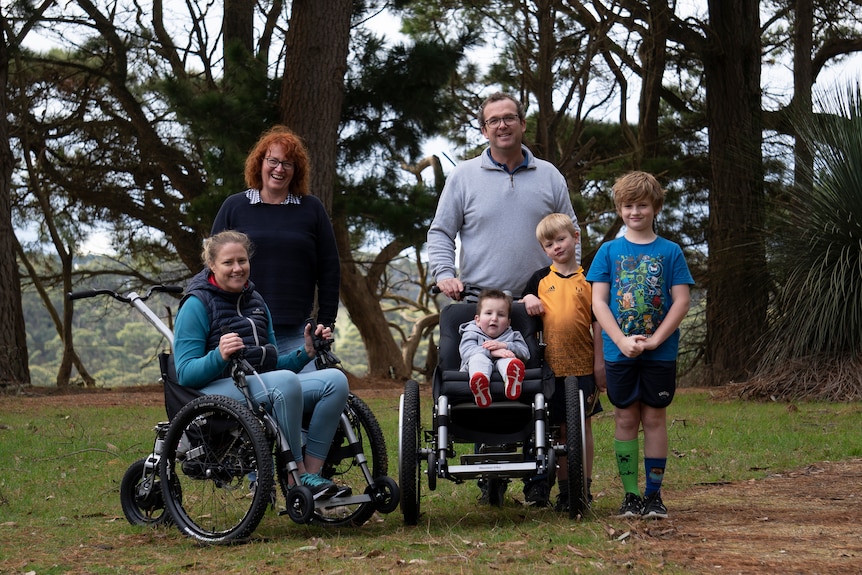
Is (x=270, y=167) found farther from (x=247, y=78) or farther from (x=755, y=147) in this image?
(x=755, y=147)

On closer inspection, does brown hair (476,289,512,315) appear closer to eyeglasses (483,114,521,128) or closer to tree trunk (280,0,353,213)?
eyeglasses (483,114,521,128)

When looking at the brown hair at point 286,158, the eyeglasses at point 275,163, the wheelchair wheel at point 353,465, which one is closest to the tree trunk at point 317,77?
the brown hair at point 286,158

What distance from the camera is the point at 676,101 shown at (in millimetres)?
17141

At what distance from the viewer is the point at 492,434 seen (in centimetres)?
457

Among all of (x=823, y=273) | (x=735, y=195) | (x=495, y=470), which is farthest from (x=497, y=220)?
(x=735, y=195)

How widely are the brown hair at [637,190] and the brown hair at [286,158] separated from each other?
1472mm

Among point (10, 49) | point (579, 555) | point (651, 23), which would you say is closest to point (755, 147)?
point (651, 23)

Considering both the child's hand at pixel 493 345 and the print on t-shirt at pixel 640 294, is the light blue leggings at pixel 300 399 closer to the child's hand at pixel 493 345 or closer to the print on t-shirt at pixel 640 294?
the child's hand at pixel 493 345

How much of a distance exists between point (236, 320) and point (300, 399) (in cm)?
43

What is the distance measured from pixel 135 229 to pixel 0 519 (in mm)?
12654

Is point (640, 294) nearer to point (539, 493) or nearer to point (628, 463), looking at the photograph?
point (628, 463)

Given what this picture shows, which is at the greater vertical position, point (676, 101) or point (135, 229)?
point (676, 101)

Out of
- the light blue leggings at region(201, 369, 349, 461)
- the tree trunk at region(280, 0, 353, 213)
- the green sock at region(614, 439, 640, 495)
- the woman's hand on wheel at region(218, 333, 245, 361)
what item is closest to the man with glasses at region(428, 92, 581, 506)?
the green sock at region(614, 439, 640, 495)

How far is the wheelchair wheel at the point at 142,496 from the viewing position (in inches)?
183
